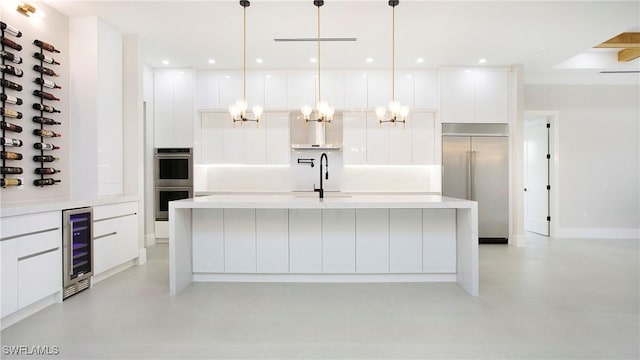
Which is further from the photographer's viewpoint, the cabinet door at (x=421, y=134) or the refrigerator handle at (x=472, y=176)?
the cabinet door at (x=421, y=134)

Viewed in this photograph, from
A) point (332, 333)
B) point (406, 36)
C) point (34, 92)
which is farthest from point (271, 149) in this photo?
point (332, 333)

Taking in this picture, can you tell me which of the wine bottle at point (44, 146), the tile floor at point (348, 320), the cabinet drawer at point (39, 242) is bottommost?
the tile floor at point (348, 320)

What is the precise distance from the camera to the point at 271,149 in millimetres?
6008

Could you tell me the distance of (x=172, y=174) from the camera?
5.82 metres

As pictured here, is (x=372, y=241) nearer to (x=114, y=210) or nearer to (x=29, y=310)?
(x=114, y=210)

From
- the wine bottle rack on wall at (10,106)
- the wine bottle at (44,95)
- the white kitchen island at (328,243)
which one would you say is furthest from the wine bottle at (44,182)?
the white kitchen island at (328,243)

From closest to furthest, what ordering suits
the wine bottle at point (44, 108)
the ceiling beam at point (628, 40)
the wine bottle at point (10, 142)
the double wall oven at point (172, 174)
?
the wine bottle at point (10, 142)
the wine bottle at point (44, 108)
the ceiling beam at point (628, 40)
the double wall oven at point (172, 174)

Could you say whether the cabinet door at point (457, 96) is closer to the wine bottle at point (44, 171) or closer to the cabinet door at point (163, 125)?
the cabinet door at point (163, 125)

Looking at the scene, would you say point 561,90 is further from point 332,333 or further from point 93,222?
point 93,222

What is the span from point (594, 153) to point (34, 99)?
29.2 ft

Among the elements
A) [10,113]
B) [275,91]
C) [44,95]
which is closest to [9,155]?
[10,113]

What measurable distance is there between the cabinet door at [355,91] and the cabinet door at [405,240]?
2.86 metres

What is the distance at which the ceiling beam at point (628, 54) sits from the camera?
5432 millimetres

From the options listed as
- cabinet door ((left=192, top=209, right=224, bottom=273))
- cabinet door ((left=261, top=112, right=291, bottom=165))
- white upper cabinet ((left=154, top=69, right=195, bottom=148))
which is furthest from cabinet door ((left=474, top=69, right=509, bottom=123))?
white upper cabinet ((left=154, top=69, right=195, bottom=148))
